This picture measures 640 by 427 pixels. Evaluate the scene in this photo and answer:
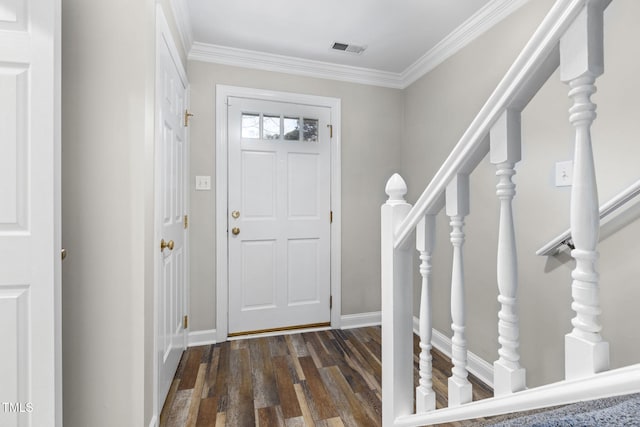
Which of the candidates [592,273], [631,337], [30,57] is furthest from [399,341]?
[30,57]

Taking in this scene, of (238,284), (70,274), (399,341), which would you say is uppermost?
(70,274)

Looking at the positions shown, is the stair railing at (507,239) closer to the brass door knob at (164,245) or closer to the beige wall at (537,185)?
the beige wall at (537,185)

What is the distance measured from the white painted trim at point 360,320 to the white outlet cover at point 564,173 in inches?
74.7

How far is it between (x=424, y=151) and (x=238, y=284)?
1.96 metres

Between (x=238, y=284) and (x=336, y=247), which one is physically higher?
(x=336, y=247)

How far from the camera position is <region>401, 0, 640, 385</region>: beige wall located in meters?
1.34

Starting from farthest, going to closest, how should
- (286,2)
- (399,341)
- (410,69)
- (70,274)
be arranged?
(410,69) → (286,2) → (70,274) → (399,341)

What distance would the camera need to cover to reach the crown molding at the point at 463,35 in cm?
192

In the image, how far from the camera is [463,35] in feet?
7.32

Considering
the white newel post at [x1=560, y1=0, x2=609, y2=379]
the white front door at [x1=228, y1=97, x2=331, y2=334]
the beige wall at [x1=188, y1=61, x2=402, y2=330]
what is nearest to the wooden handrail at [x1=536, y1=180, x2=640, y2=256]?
the white newel post at [x1=560, y1=0, x2=609, y2=379]

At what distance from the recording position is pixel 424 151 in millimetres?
2713

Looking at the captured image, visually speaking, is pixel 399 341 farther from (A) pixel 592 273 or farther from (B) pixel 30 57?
(B) pixel 30 57

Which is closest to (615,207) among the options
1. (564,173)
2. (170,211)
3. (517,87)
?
(564,173)

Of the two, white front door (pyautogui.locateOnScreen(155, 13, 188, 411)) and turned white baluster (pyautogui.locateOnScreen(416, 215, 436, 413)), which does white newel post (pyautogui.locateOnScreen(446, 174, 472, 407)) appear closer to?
turned white baluster (pyautogui.locateOnScreen(416, 215, 436, 413))
